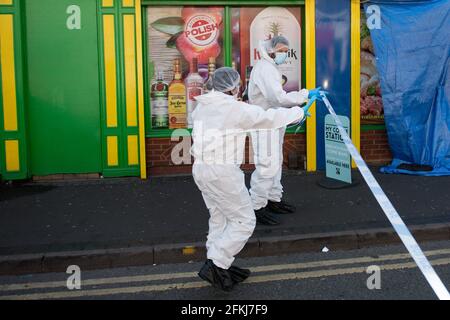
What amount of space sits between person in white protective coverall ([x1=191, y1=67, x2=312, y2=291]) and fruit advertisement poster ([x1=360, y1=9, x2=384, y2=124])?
4.77 m

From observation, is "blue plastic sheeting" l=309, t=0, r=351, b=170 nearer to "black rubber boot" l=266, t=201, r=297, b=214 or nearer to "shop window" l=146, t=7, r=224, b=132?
"shop window" l=146, t=7, r=224, b=132

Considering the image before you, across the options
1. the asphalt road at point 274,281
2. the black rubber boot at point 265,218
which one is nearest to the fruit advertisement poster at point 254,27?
the black rubber boot at point 265,218

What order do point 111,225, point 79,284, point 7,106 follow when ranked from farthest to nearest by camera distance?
point 7,106, point 111,225, point 79,284

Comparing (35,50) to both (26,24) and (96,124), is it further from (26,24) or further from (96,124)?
(96,124)

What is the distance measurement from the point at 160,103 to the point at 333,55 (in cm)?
270

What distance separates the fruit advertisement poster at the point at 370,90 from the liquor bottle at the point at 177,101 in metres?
2.80

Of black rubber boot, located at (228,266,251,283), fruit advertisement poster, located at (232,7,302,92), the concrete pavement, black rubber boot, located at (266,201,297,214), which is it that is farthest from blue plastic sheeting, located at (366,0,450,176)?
black rubber boot, located at (228,266,251,283)

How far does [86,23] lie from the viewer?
25.9 feet

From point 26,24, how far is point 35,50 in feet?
1.22

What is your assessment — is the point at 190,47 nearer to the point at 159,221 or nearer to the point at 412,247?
the point at 159,221

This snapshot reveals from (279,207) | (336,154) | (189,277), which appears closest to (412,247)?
(189,277)

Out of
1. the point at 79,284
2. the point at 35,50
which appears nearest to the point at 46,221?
the point at 79,284

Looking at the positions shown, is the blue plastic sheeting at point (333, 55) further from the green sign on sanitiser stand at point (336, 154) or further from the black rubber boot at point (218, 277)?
the black rubber boot at point (218, 277)

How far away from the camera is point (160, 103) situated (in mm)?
8367
